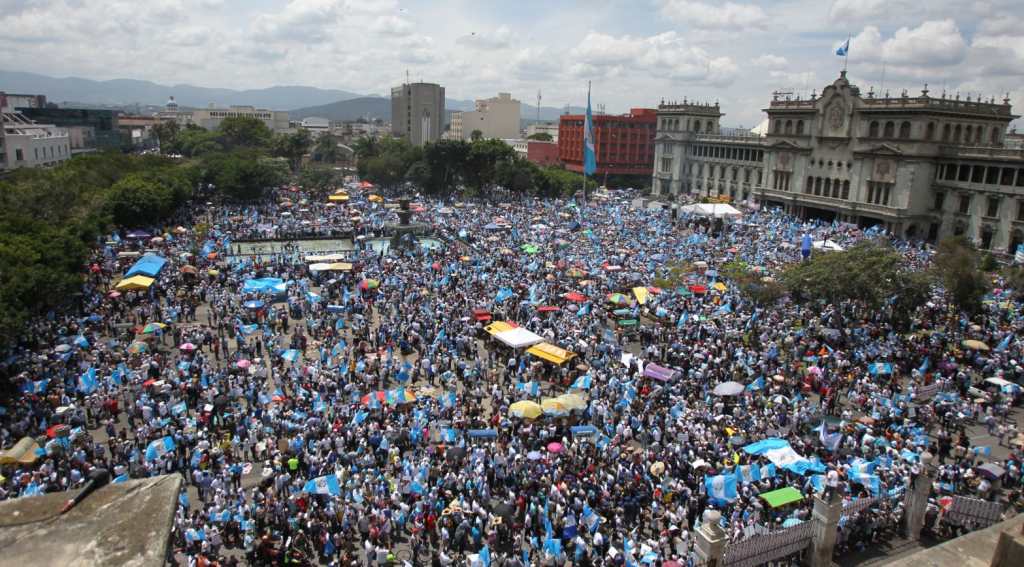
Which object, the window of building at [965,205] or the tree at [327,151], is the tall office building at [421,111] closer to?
the tree at [327,151]

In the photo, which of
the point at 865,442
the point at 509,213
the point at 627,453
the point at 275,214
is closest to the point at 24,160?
the point at 275,214

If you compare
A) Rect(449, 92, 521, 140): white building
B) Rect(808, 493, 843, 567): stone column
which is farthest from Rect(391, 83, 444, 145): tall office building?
Rect(808, 493, 843, 567): stone column

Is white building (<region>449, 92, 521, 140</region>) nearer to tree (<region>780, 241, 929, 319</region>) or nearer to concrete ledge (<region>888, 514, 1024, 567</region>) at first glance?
tree (<region>780, 241, 929, 319</region>)

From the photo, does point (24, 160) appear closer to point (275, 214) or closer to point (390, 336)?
point (275, 214)

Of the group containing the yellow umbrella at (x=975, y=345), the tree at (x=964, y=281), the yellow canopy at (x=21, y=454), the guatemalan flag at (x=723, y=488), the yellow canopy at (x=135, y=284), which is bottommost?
the yellow canopy at (x=21, y=454)

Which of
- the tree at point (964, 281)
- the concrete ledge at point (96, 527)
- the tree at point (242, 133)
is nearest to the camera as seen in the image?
the concrete ledge at point (96, 527)

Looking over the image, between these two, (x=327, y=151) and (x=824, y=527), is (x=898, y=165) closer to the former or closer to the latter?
(x=824, y=527)

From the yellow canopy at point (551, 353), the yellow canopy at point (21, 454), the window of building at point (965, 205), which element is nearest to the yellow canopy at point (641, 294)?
the yellow canopy at point (551, 353)
